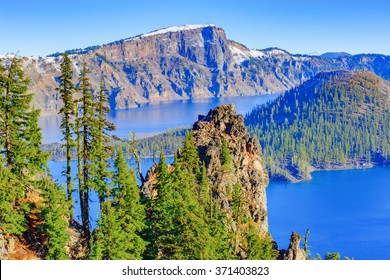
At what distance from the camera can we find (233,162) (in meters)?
87.0

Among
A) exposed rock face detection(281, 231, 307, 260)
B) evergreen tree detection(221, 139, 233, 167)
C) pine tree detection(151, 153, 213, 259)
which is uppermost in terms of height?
evergreen tree detection(221, 139, 233, 167)

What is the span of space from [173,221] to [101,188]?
26.8 ft

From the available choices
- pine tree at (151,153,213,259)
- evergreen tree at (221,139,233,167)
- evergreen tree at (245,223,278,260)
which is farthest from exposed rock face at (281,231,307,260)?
pine tree at (151,153,213,259)

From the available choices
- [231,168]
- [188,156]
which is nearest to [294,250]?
[231,168]

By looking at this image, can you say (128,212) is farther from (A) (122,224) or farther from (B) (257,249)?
(B) (257,249)

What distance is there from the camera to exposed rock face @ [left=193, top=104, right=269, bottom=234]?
80312mm

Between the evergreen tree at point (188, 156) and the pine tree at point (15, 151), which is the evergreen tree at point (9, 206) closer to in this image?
the pine tree at point (15, 151)

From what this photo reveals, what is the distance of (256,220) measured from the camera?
81.6 m

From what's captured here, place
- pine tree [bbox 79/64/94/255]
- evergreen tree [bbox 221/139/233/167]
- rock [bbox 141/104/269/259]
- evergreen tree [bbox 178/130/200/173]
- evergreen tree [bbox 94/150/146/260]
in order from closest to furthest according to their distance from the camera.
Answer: evergreen tree [bbox 94/150/146/260] → pine tree [bbox 79/64/94/255] → evergreen tree [bbox 178/130/200/173] → rock [bbox 141/104/269/259] → evergreen tree [bbox 221/139/233/167]

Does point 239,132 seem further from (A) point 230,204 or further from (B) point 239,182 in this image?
(A) point 230,204

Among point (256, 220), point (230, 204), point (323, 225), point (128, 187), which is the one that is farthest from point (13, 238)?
point (323, 225)

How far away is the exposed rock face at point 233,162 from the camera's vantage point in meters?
80.3

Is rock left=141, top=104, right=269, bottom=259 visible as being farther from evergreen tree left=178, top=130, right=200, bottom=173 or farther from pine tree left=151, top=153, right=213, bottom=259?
pine tree left=151, top=153, right=213, bottom=259

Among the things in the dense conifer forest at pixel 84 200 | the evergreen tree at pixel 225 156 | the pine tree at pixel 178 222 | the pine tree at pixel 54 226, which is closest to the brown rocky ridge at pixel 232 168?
the evergreen tree at pixel 225 156
